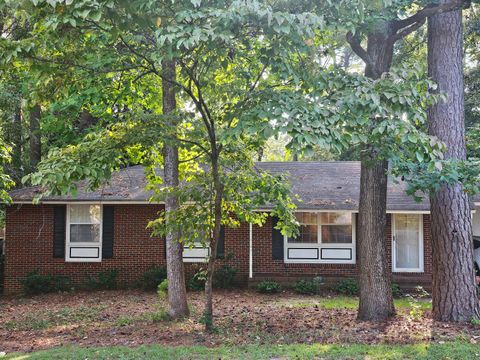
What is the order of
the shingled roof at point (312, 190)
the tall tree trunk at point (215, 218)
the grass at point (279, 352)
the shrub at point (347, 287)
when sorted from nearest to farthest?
the grass at point (279, 352)
the tall tree trunk at point (215, 218)
the shrub at point (347, 287)
the shingled roof at point (312, 190)

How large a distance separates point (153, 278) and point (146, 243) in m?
1.23

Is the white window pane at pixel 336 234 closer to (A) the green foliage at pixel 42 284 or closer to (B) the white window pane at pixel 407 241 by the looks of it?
(B) the white window pane at pixel 407 241

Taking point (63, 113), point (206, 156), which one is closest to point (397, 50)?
point (206, 156)

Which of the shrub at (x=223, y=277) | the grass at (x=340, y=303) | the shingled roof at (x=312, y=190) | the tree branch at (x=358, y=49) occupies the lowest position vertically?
the grass at (x=340, y=303)

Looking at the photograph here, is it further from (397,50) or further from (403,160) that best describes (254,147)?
(397,50)

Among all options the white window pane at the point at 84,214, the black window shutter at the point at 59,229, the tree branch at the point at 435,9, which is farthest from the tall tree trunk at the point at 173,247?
the black window shutter at the point at 59,229

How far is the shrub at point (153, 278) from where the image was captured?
14234 millimetres

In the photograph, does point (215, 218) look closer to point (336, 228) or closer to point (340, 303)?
point (340, 303)

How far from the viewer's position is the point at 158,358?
675 centimetres

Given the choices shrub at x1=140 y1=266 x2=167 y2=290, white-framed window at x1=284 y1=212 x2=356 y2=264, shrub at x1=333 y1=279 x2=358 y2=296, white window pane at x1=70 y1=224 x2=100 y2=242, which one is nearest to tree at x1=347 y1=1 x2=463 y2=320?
shrub at x1=333 y1=279 x2=358 y2=296

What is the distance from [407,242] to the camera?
14773mm

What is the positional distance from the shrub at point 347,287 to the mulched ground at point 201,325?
4.03 feet

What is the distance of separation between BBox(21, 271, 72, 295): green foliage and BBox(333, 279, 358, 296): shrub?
813 centimetres

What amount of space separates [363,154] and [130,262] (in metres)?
9.21
